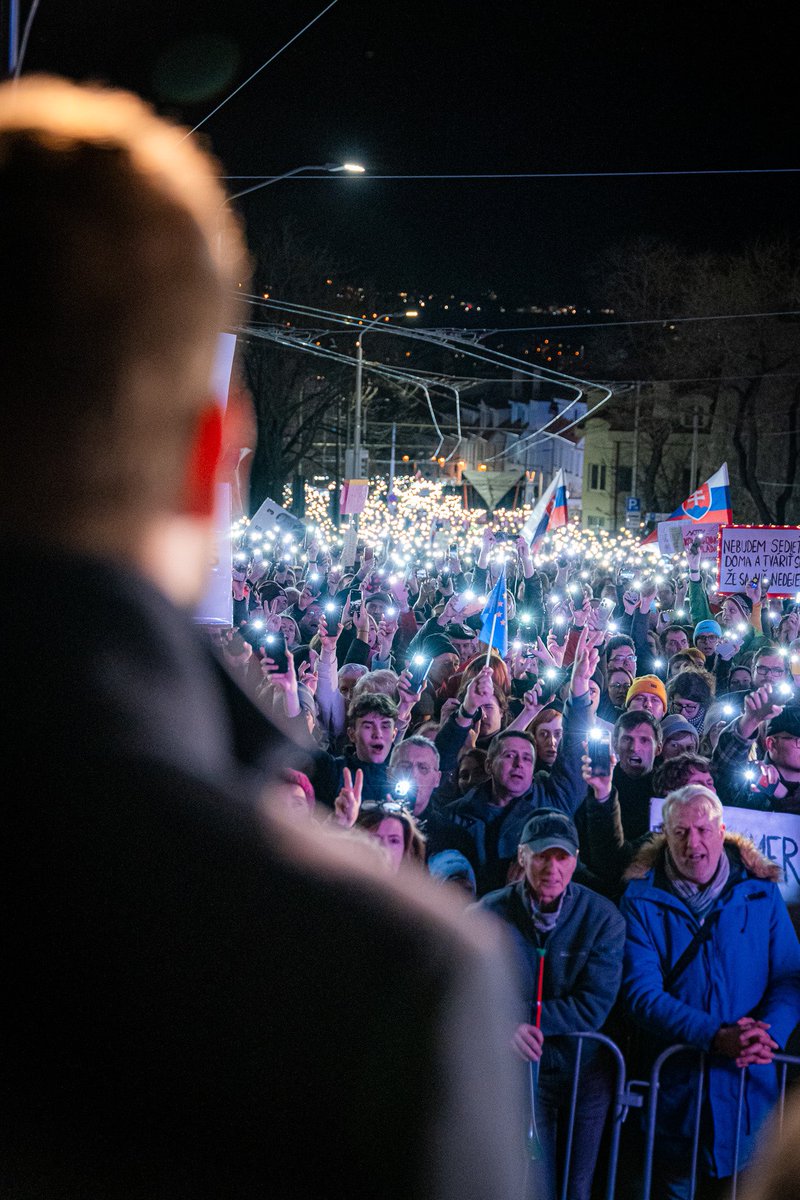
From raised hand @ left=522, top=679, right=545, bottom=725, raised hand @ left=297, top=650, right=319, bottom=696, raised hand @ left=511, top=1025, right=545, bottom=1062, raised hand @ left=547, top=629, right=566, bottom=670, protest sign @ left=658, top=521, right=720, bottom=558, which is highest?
protest sign @ left=658, top=521, right=720, bottom=558

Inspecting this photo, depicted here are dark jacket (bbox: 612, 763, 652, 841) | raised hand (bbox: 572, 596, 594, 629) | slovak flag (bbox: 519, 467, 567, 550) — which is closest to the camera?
dark jacket (bbox: 612, 763, 652, 841)

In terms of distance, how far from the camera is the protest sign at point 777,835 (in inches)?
235

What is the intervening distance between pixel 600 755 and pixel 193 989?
601 centimetres

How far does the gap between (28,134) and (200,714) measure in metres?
0.41

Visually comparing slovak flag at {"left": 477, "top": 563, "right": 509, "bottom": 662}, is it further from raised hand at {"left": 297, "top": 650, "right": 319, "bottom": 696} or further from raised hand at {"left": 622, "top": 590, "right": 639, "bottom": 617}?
raised hand at {"left": 622, "top": 590, "right": 639, "bottom": 617}

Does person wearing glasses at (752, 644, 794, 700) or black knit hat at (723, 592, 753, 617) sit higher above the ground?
black knit hat at (723, 592, 753, 617)

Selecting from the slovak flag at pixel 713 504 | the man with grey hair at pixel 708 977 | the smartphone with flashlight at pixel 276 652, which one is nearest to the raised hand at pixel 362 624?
the smartphone with flashlight at pixel 276 652

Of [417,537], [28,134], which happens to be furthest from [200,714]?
[417,537]

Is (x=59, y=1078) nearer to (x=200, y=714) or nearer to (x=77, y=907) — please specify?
(x=77, y=907)

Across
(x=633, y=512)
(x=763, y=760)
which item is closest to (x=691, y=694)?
(x=763, y=760)

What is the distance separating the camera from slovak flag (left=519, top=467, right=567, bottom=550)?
22.5 m

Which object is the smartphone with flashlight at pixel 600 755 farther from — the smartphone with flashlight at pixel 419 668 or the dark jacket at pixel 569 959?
the smartphone with flashlight at pixel 419 668

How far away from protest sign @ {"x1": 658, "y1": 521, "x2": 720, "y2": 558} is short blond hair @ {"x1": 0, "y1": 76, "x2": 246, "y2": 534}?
18826 mm

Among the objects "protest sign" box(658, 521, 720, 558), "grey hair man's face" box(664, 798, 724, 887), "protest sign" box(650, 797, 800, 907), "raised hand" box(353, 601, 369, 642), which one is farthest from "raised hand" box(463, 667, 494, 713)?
"protest sign" box(658, 521, 720, 558)
